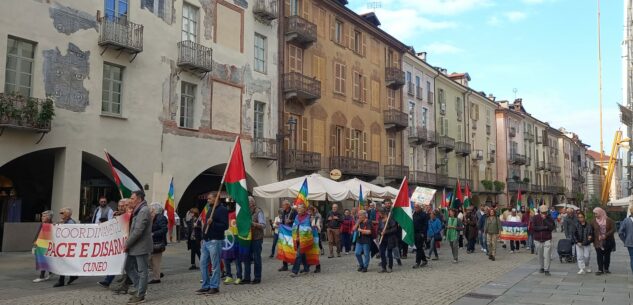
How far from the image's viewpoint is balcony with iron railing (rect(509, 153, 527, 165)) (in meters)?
61.1

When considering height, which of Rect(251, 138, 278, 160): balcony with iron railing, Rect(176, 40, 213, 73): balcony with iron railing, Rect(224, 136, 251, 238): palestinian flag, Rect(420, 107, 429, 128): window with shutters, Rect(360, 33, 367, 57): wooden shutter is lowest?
Rect(224, 136, 251, 238): palestinian flag

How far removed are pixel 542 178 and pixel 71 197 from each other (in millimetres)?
67109

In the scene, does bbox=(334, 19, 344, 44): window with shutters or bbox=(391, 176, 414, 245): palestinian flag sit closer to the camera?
bbox=(391, 176, 414, 245): palestinian flag

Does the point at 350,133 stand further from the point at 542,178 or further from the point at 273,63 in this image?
the point at 542,178

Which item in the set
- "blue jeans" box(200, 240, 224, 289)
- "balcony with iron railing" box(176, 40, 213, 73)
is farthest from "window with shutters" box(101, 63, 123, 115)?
"blue jeans" box(200, 240, 224, 289)

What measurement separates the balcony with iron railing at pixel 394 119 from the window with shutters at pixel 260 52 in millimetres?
12308

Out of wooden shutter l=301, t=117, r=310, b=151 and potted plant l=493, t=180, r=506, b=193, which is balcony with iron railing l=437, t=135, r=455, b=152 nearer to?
potted plant l=493, t=180, r=506, b=193

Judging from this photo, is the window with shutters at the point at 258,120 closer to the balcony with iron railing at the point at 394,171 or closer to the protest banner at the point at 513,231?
the protest banner at the point at 513,231

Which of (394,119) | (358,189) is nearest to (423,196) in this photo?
(358,189)

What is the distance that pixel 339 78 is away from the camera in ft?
104

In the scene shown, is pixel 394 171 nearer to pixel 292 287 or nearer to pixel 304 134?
pixel 304 134

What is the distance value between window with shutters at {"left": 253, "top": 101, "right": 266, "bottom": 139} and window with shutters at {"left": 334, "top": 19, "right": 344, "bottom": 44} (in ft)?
26.6

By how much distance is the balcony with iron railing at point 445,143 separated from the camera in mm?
44200

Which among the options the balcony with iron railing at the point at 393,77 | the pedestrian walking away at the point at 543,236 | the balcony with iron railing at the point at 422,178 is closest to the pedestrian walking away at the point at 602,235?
the pedestrian walking away at the point at 543,236
